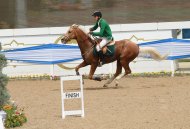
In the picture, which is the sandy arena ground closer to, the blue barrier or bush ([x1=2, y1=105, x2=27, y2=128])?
bush ([x1=2, y1=105, x2=27, y2=128])

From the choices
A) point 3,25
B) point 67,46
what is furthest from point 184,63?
point 3,25

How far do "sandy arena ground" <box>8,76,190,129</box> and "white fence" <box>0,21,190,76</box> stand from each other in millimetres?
2216

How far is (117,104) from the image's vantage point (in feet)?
46.4

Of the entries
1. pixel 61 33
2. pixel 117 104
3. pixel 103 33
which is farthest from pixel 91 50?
pixel 61 33

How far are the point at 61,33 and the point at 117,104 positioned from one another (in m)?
10.5

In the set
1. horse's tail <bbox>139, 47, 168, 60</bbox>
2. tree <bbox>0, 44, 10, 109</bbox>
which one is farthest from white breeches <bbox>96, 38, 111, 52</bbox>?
tree <bbox>0, 44, 10, 109</bbox>

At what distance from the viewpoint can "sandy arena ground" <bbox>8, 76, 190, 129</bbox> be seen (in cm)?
1143

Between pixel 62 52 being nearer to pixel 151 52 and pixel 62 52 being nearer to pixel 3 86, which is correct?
pixel 151 52

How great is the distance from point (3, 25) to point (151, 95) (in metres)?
13.3

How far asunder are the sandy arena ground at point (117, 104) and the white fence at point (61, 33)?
2216mm

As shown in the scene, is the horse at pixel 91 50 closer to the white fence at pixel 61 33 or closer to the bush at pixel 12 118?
the white fence at pixel 61 33

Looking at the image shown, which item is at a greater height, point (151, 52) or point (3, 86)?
point (3, 86)

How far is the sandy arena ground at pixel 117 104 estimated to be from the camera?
37.5ft

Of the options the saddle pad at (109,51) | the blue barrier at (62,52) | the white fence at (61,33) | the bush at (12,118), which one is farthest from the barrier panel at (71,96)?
the blue barrier at (62,52)
